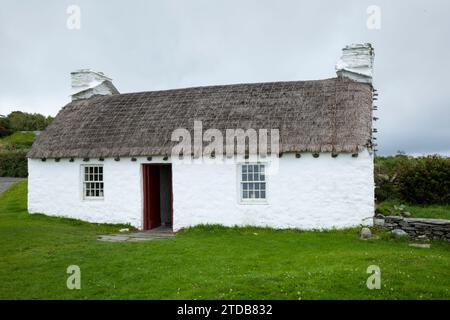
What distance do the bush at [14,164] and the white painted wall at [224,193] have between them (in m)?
16.4

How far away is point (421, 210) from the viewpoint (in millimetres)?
17359

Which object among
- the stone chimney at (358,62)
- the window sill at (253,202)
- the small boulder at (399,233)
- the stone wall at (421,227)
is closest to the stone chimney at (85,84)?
the window sill at (253,202)

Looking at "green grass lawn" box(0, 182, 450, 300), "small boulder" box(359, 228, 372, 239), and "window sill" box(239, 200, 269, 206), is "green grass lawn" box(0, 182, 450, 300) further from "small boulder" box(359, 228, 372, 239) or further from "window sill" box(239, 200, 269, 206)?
"window sill" box(239, 200, 269, 206)

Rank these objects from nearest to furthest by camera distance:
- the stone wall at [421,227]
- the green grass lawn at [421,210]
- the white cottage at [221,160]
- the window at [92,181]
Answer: the stone wall at [421,227], the white cottage at [221,160], the green grass lawn at [421,210], the window at [92,181]

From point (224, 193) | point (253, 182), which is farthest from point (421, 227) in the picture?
point (224, 193)

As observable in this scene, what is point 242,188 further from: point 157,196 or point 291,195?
point 157,196

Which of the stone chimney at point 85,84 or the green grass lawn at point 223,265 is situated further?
the stone chimney at point 85,84

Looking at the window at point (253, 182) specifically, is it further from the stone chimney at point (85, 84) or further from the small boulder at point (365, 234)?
the stone chimney at point (85, 84)

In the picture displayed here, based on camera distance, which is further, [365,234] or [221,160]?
[221,160]

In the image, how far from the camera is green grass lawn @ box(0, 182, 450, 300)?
27.1 feet

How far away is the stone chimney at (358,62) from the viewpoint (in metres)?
17.6

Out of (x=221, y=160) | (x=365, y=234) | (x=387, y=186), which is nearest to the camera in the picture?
(x=365, y=234)

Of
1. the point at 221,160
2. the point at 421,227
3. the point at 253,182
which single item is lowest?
the point at 421,227

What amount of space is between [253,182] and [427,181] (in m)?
8.08
